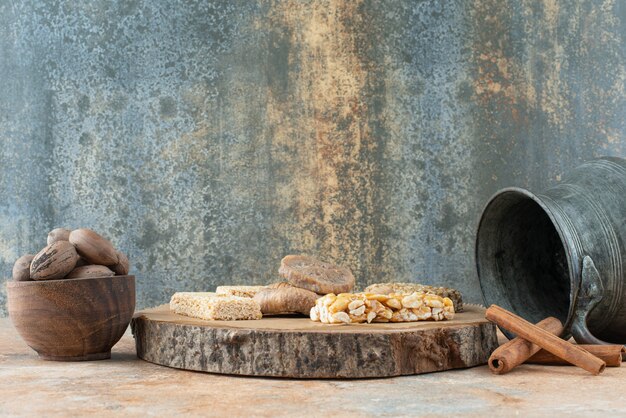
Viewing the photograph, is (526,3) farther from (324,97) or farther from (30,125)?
(30,125)

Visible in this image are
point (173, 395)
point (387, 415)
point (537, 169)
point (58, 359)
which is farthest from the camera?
point (537, 169)

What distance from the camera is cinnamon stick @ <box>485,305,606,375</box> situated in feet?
8.50

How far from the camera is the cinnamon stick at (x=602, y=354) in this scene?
271 cm

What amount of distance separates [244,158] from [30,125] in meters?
1.30

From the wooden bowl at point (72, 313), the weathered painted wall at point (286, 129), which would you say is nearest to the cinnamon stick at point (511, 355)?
the wooden bowl at point (72, 313)

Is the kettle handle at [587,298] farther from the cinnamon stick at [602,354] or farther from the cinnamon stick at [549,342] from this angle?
the cinnamon stick at [549,342]

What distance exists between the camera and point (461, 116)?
4727 mm

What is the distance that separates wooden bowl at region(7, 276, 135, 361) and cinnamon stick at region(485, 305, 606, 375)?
1.26 m

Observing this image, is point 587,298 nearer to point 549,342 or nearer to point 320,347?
point 549,342

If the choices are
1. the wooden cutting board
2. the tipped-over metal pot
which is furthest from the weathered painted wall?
the wooden cutting board

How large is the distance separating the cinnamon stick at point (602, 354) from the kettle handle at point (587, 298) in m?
0.10

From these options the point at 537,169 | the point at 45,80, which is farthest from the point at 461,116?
the point at 45,80

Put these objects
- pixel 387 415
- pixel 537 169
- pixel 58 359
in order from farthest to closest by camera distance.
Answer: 1. pixel 537 169
2. pixel 58 359
3. pixel 387 415

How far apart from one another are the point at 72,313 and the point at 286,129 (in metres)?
2.33
